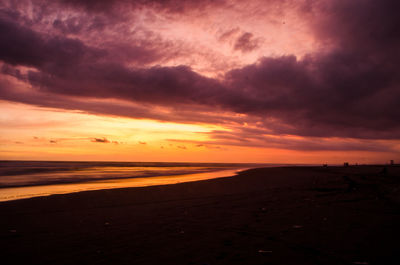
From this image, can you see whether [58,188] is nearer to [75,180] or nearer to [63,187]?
[63,187]

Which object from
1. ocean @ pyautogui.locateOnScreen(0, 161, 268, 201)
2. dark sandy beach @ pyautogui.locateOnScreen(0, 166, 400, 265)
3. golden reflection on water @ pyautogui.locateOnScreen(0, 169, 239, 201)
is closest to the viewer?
dark sandy beach @ pyautogui.locateOnScreen(0, 166, 400, 265)

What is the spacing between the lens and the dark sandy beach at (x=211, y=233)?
206 inches

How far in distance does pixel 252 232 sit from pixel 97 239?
4.13 meters

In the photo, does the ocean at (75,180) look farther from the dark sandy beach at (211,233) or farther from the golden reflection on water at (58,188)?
the dark sandy beach at (211,233)

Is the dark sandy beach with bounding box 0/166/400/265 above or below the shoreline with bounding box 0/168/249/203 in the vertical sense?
above

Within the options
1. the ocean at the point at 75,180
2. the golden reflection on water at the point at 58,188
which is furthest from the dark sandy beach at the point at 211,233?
the ocean at the point at 75,180

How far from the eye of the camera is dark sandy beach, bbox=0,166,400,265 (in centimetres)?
524

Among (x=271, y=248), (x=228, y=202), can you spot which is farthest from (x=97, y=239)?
(x=228, y=202)

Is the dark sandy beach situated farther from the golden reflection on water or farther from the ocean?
the ocean

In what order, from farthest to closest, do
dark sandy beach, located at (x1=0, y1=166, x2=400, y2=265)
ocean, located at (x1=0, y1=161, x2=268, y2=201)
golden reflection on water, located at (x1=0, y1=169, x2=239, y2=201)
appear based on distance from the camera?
ocean, located at (x1=0, y1=161, x2=268, y2=201)
golden reflection on water, located at (x1=0, y1=169, x2=239, y2=201)
dark sandy beach, located at (x1=0, y1=166, x2=400, y2=265)

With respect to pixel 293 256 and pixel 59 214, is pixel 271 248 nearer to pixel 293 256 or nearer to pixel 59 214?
pixel 293 256

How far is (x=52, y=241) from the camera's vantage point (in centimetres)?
671

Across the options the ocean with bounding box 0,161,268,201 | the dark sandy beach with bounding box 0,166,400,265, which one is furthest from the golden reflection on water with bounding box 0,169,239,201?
the dark sandy beach with bounding box 0,166,400,265

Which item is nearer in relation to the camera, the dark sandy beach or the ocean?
the dark sandy beach
